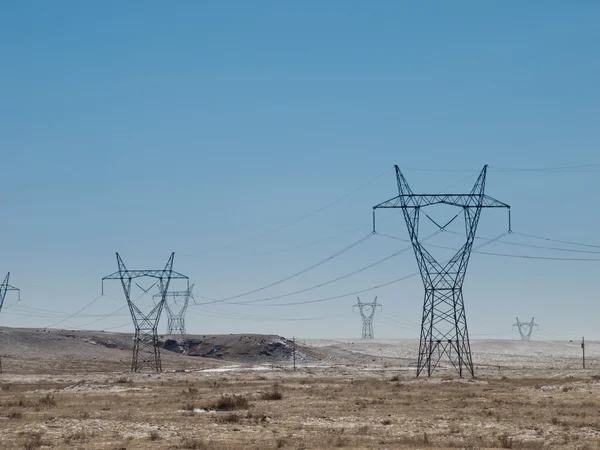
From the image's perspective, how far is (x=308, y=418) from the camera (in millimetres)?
44875

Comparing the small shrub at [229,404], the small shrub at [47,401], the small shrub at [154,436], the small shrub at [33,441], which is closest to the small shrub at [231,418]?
the small shrub at [229,404]

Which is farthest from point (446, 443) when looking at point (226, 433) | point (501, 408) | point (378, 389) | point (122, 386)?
point (122, 386)

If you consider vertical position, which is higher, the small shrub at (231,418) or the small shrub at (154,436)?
the small shrub at (231,418)

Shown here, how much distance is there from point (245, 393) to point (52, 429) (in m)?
22.8

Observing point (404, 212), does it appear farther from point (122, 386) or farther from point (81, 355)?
point (81, 355)

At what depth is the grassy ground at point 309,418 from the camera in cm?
3562

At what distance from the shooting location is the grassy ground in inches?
1403

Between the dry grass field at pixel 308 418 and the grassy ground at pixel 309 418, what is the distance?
0.17 feet

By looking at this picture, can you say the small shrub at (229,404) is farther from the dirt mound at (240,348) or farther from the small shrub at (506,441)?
the dirt mound at (240,348)

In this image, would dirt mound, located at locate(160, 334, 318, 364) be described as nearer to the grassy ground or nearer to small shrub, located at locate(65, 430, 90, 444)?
the grassy ground

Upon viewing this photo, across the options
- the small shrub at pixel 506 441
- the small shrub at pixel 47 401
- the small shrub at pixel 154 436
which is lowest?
the small shrub at pixel 154 436

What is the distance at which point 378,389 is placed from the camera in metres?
67.8

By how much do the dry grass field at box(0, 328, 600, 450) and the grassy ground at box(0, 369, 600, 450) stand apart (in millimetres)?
53

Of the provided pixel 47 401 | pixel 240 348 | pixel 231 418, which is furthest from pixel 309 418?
pixel 240 348
